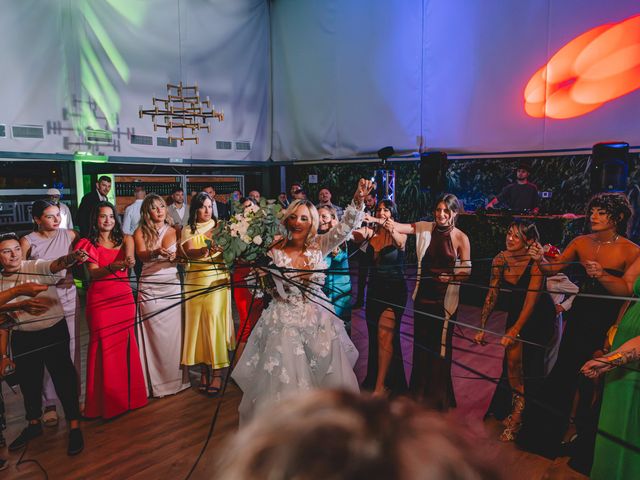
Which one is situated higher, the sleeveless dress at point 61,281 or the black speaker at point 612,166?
the black speaker at point 612,166

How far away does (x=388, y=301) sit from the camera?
3.65 metres

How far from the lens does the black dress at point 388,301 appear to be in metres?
3.68

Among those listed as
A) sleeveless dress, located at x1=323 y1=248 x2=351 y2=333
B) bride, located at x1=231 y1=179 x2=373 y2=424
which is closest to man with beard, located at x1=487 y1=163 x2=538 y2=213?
sleeveless dress, located at x1=323 y1=248 x2=351 y2=333

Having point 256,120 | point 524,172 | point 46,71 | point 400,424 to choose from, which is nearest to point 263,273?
point 400,424

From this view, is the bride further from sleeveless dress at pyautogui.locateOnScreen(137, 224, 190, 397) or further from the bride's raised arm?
sleeveless dress at pyautogui.locateOnScreen(137, 224, 190, 397)

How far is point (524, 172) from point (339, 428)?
7327 mm

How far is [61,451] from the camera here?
3053 mm

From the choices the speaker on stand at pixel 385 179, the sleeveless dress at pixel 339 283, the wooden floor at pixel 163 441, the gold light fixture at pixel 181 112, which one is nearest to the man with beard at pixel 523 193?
the speaker on stand at pixel 385 179

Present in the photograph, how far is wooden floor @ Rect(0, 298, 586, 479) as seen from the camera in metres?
2.83

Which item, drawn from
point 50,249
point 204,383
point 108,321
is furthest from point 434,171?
point 50,249

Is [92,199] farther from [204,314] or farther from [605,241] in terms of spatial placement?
[605,241]

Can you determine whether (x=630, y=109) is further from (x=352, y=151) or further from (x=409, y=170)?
(x=352, y=151)

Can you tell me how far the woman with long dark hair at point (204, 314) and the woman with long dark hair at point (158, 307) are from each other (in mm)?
112

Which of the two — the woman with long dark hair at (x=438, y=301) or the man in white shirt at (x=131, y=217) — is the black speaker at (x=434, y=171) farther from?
the man in white shirt at (x=131, y=217)
